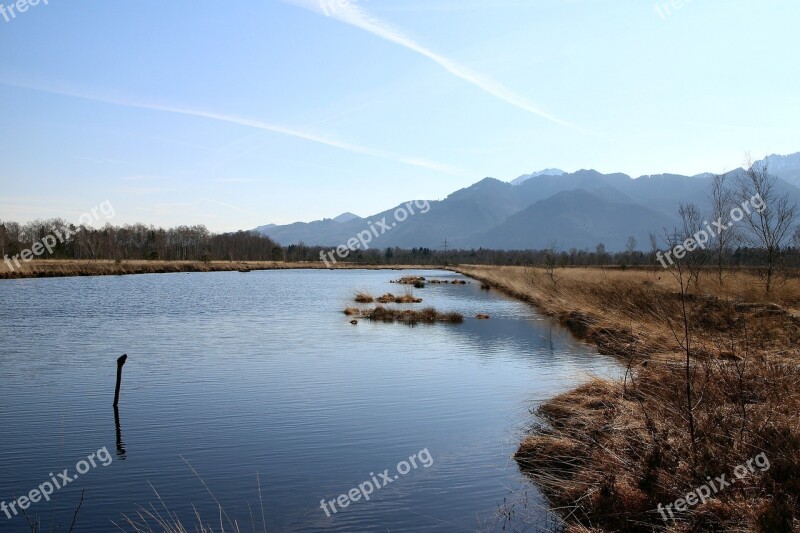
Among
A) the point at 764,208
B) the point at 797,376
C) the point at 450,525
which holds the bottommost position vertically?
the point at 450,525

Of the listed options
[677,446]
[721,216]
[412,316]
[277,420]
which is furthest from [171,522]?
[721,216]

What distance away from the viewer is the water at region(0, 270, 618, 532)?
8.98 meters

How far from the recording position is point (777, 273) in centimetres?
3048

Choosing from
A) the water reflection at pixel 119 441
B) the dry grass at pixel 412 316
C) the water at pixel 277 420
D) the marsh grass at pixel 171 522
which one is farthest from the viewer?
the dry grass at pixel 412 316

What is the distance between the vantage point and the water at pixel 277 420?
353 inches

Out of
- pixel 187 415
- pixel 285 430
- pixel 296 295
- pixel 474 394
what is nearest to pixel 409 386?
pixel 474 394

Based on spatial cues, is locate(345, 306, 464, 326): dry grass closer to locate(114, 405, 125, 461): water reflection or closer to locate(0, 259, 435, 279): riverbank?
locate(114, 405, 125, 461): water reflection

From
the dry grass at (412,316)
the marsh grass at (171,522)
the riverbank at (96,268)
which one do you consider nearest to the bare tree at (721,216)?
the dry grass at (412,316)

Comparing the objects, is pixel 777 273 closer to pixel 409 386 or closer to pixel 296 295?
pixel 409 386

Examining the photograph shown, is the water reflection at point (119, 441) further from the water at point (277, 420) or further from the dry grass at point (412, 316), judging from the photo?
the dry grass at point (412, 316)

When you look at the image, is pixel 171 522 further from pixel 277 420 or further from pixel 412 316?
pixel 412 316

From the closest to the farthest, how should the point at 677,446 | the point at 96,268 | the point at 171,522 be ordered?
the point at 677,446
the point at 171,522
the point at 96,268

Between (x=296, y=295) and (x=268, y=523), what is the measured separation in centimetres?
4628

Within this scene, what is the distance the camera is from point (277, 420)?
1348 centimetres
